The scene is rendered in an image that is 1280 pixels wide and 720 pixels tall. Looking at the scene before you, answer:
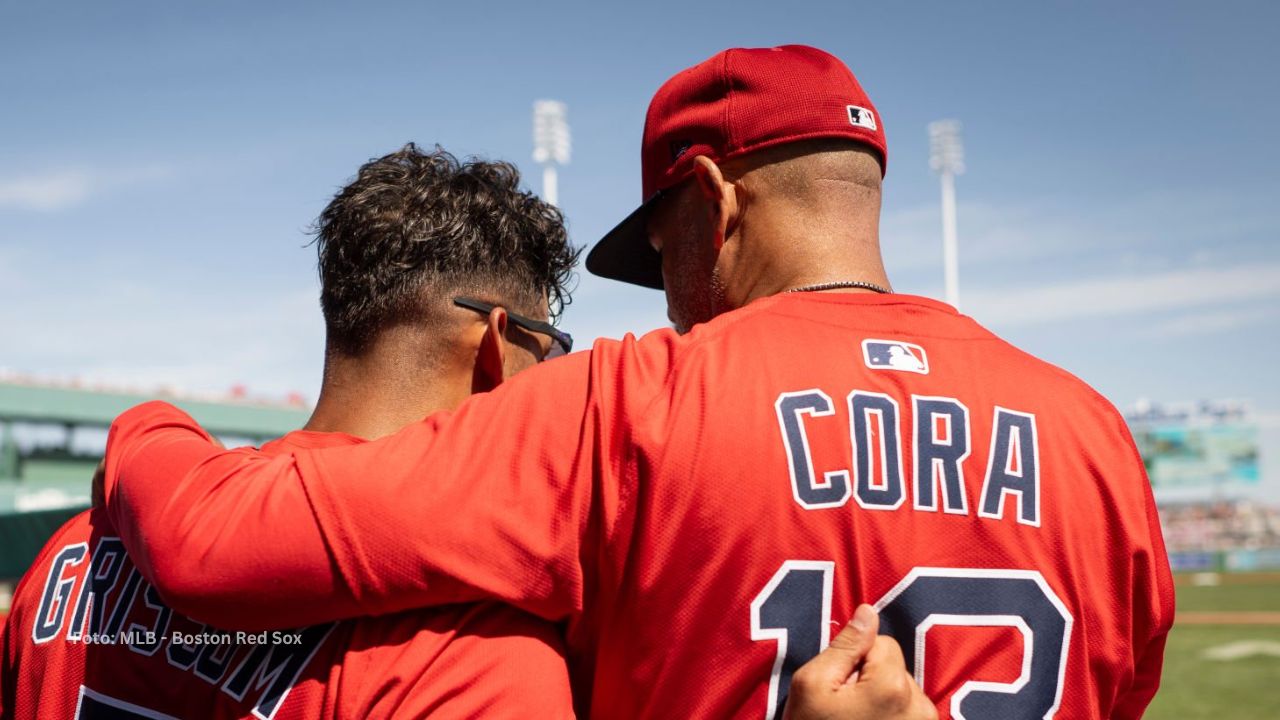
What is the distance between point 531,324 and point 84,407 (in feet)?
112

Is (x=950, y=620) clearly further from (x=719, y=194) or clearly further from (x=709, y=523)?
(x=719, y=194)

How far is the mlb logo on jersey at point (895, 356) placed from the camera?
5.68 ft

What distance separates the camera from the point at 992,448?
5.56 ft

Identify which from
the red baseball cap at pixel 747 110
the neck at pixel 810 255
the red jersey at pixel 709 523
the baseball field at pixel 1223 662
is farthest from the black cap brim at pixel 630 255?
the baseball field at pixel 1223 662

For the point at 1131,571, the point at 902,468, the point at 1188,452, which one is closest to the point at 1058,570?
the point at 1131,571

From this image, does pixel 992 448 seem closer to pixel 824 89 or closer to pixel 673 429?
pixel 673 429

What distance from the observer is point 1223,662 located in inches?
609

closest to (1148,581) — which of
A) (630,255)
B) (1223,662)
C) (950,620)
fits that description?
(950,620)

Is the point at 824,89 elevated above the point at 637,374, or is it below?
above

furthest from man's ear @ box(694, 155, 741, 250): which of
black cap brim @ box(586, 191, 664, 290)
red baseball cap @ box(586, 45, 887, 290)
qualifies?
black cap brim @ box(586, 191, 664, 290)

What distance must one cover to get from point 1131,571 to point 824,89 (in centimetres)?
103

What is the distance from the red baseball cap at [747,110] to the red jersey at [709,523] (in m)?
0.45

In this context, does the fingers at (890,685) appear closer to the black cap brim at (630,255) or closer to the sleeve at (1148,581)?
the sleeve at (1148,581)

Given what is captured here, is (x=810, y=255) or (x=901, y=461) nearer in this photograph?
(x=901, y=461)
